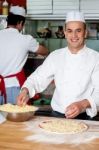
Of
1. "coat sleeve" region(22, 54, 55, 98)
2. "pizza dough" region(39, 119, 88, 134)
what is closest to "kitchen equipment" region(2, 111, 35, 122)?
"pizza dough" region(39, 119, 88, 134)

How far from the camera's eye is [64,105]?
2.39 metres

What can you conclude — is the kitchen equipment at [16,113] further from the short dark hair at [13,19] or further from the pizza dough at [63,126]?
the short dark hair at [13,19]

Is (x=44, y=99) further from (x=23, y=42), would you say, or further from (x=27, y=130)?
(x=27, y=130)

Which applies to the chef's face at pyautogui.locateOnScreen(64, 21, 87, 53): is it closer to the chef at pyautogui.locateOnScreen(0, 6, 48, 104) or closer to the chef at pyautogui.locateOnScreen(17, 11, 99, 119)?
the chef at pyautogui.locateOnScreen(17, 11, 99, 119)

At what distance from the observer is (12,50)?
3.24 m

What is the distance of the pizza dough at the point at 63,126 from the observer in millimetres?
Result: 1807

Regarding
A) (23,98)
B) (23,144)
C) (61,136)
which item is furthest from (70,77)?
(23,144)

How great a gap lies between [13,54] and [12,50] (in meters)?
0.04

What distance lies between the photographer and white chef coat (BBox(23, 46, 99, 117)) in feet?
7.73

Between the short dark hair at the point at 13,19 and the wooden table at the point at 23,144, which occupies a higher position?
the short dark hair at the point at 13,19

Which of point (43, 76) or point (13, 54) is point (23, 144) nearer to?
point (43, 76)

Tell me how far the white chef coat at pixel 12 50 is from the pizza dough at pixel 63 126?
1.39m

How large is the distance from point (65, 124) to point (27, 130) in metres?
0.21

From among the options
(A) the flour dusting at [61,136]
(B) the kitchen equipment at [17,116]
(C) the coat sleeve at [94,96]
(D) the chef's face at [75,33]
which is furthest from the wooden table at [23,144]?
(D) the chef's face at [75,33]
